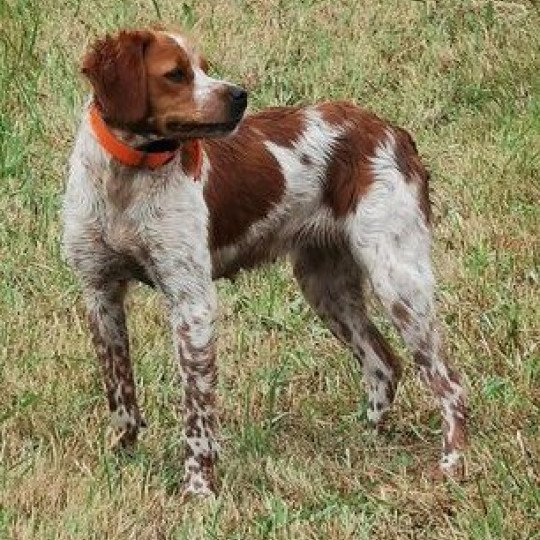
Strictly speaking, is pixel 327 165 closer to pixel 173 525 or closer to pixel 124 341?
pixel 124 341

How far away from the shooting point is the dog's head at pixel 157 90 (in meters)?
5.91

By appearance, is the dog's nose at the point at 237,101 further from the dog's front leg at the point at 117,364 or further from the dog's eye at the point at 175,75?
the dog's front leg at the point at 117,364

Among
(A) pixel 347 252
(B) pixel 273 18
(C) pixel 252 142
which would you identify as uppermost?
(C) pixel 252 142

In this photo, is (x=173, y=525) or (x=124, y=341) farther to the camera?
(x=124, y=341)

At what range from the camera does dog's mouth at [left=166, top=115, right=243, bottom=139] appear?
19.4ft

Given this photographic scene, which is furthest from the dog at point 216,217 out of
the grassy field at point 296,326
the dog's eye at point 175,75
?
the grassy field at point 296,326

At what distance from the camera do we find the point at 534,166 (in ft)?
29.9

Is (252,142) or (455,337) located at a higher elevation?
(252,142)

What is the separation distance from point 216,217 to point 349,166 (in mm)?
657

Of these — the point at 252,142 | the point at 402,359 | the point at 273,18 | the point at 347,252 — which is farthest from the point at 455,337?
the point at 273,18

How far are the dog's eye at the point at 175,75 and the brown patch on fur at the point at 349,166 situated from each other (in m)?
1.00

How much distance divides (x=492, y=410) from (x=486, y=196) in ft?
8.05

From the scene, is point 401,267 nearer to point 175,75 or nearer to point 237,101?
point 237,101

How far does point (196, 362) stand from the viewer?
6227 millimetres
